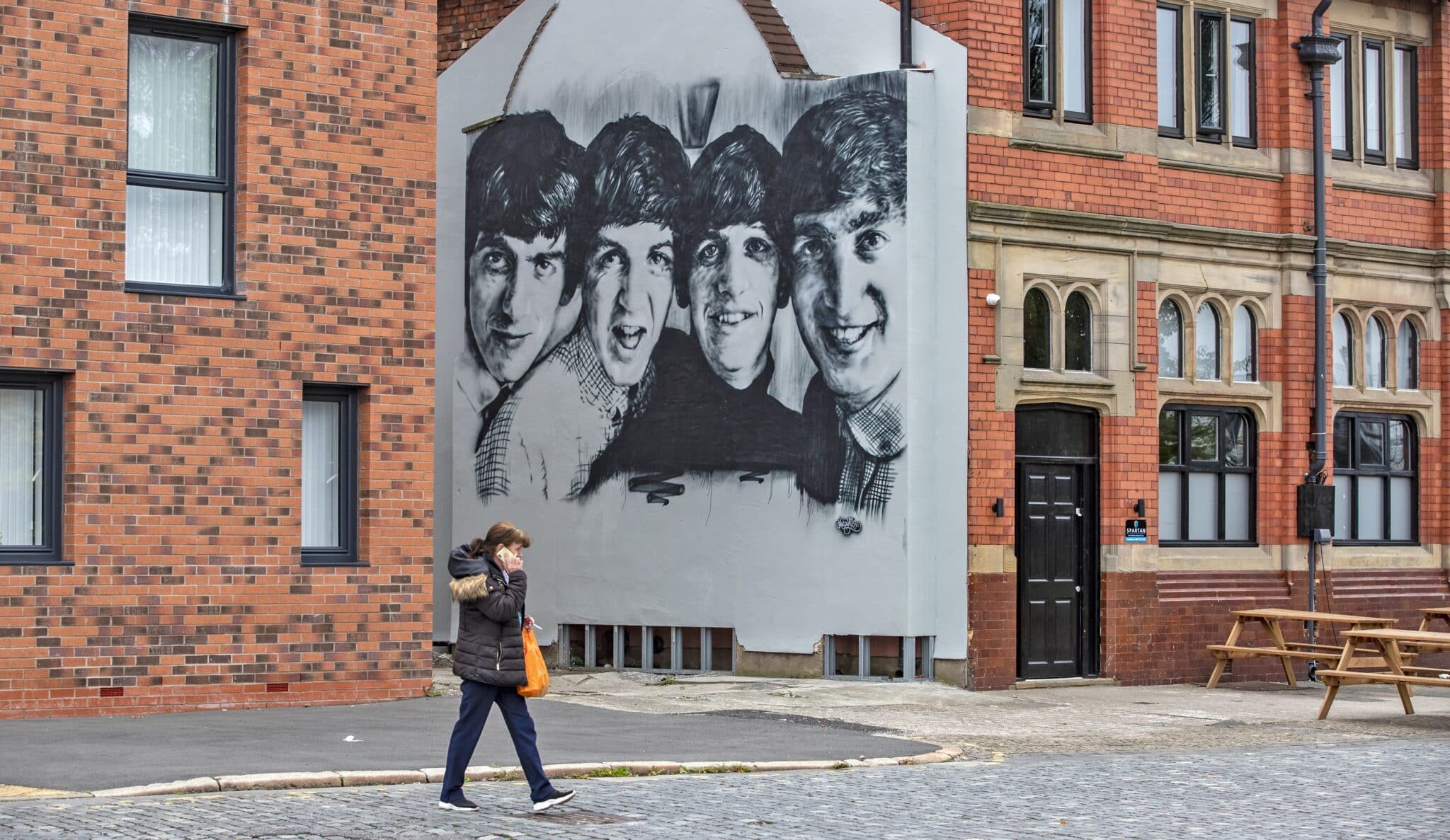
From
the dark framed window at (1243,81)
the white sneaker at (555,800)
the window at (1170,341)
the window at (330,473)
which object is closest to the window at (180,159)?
the window at (330,473)

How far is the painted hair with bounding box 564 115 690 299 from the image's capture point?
20094 mm

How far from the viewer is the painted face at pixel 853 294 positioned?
18656mm

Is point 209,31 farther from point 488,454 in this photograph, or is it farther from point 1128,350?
point 1128,350

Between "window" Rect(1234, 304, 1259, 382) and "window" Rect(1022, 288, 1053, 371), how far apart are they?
10.1 feet

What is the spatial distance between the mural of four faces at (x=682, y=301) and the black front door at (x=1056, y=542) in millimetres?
1787

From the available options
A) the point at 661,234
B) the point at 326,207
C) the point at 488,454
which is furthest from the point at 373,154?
the point at 488,454

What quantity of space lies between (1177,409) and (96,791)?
540 inches

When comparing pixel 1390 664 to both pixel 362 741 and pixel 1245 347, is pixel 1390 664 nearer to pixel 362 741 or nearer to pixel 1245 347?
pixel 1245 347

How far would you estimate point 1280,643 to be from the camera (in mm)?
19984

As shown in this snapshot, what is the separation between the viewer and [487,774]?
1191 centimetres

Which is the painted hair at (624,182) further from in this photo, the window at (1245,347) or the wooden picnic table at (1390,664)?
the wooden picnic table at (1390,664)


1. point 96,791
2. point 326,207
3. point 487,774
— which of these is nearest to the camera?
point 96,791

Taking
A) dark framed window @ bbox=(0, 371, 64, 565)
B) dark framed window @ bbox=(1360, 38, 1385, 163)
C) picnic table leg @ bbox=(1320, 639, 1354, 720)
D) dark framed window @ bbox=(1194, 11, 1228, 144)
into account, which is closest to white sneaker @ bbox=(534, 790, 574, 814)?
dark framed window @ bbox=(0, 371, 64, 565)

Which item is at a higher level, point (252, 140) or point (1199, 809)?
point (252, 140)
